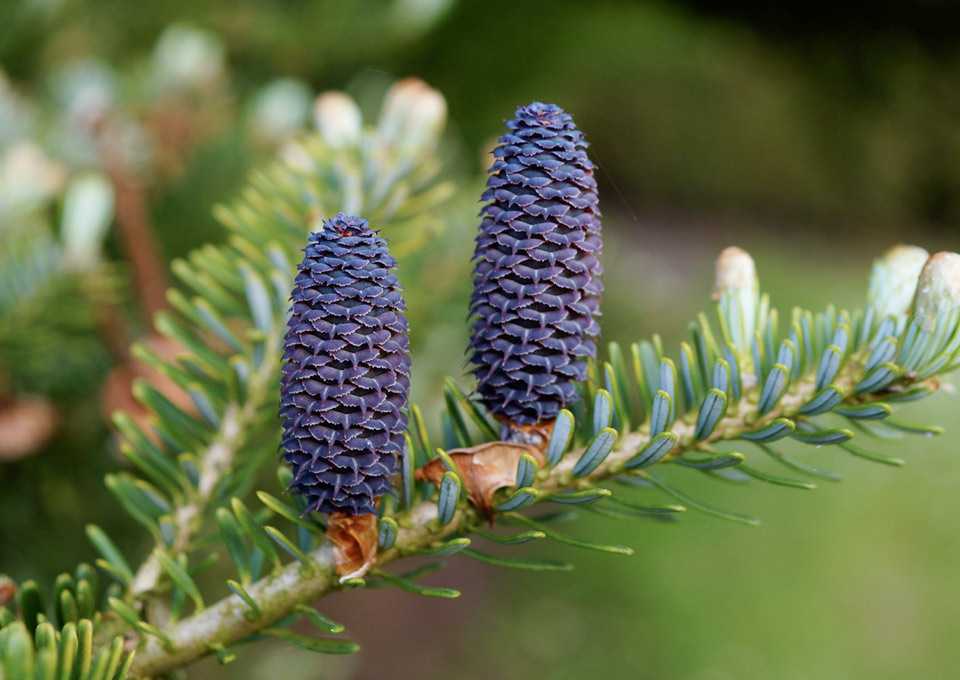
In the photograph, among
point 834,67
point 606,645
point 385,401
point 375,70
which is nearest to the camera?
point 385,401

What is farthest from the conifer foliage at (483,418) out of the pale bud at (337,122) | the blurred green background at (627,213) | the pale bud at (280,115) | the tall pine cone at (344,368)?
the pale bud at (280,115)

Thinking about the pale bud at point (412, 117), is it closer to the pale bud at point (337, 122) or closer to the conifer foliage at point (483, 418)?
the pale bud at point (337, 122)

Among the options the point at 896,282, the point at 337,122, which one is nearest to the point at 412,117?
the point at 337,122

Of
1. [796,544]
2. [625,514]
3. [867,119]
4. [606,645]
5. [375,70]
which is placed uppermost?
[867,119]

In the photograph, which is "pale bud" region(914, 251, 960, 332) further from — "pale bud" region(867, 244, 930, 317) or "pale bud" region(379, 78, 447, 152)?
"pale bud" region(379, 78, 447, 152)

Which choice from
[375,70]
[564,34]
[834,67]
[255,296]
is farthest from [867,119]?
[255,296]

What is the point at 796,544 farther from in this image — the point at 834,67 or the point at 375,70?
the point at 834,67
